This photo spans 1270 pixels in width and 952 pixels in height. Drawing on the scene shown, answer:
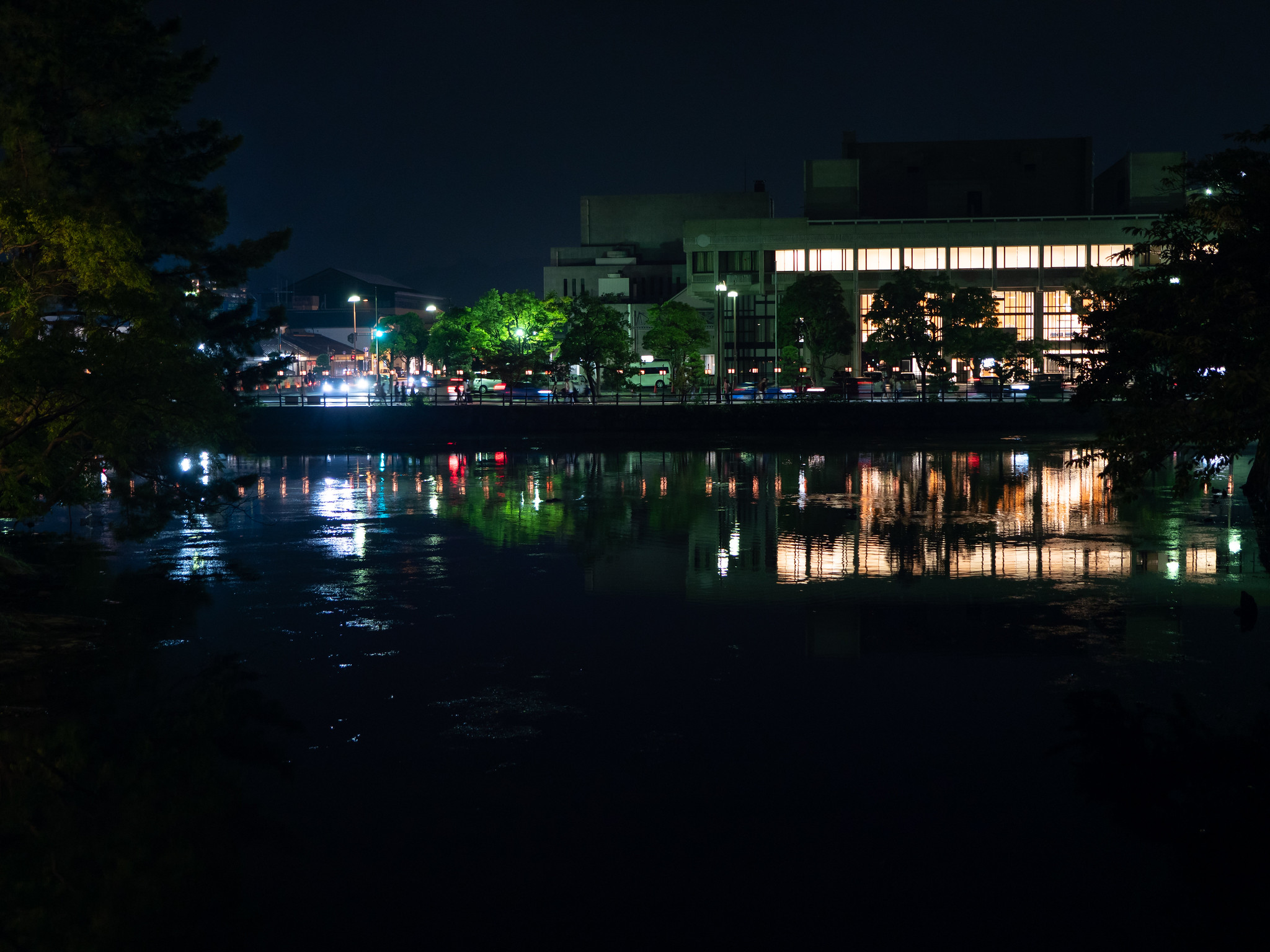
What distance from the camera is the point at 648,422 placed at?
5738 cm

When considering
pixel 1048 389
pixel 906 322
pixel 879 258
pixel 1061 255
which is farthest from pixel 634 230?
pixel 1048 389

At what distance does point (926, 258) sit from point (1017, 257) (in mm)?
7392

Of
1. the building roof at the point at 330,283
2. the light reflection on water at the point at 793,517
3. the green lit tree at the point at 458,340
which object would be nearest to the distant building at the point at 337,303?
the building roof at the point at 330,283

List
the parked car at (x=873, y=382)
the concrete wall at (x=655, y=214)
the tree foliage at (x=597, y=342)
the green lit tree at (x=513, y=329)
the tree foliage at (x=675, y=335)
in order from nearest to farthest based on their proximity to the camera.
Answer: the parked car at (x=873, y=382)
the tree foliage at (x=597, y=342)
the green lit tree at (x=513, y=329)
the tree foliage at (x=675, y=335)
the concrete wall at (x=655, y=214)

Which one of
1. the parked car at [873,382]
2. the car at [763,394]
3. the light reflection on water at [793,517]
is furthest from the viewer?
the parked car at [873,382]

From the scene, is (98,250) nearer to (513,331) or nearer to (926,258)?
(513,331)

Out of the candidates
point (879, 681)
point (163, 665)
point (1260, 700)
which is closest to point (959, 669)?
point (879, 681)

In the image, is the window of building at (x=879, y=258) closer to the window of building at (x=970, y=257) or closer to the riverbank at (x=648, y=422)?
the window of building at (x=970, y=257)

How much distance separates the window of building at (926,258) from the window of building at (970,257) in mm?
792

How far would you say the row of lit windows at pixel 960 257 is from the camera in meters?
91.6

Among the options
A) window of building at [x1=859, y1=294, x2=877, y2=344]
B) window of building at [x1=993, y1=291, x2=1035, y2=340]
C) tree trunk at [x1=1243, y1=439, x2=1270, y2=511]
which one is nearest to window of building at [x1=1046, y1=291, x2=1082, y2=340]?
window of building at [x1=993, y1=291, x2=1035, y2=340]

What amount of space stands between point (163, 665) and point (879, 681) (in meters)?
8.90

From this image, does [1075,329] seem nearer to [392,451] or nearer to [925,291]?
[925,291]

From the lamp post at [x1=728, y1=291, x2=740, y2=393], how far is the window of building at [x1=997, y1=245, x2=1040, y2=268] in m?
21.8
